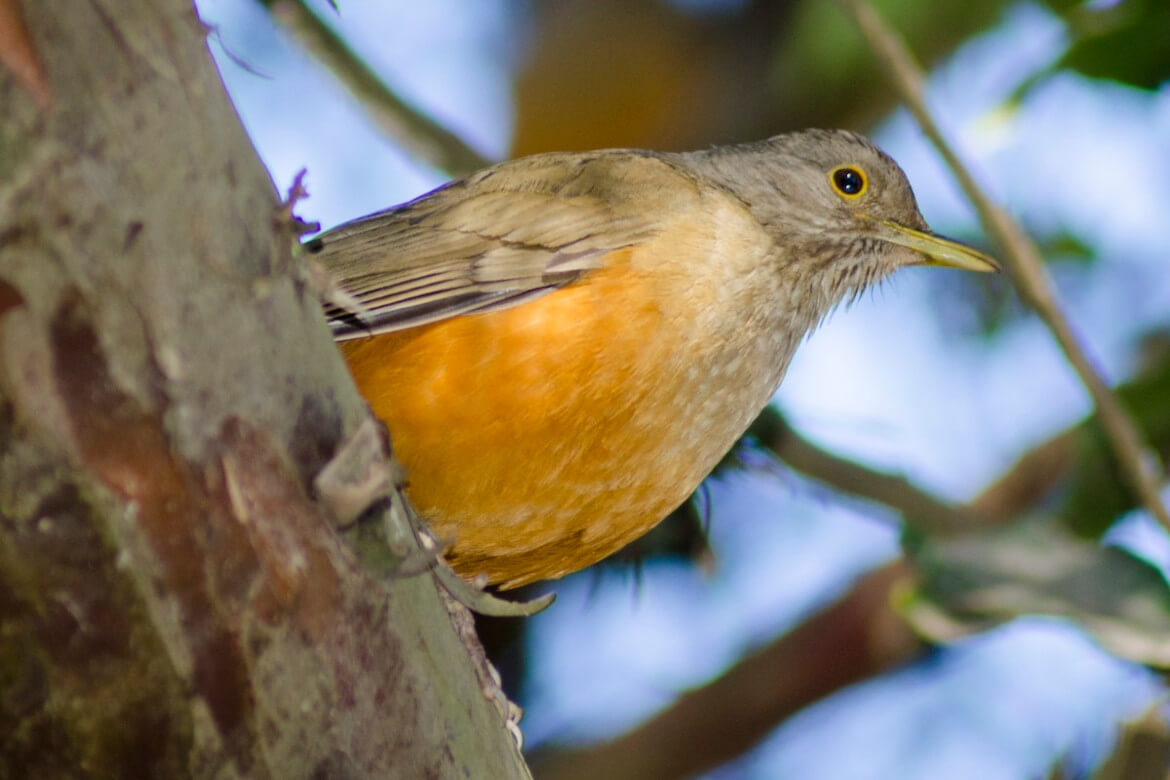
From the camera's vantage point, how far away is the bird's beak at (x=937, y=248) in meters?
5.59

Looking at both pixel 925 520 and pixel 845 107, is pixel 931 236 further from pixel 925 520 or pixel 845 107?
pixel 845 107

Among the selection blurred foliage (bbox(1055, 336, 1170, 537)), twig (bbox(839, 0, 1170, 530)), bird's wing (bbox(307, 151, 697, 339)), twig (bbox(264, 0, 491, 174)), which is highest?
twig (bbox(264, 0, 491, 174))

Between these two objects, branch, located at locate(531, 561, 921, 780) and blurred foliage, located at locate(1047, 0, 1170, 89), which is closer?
blurred foliage, located at locate(1047, 0, 1170, 89)

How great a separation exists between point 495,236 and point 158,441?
258 cm

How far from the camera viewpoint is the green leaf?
4.98 m

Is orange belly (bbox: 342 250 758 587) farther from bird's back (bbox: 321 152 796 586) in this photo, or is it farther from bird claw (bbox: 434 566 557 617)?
bird claw (bbox: 434 566 557 617)

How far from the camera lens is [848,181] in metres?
5.86

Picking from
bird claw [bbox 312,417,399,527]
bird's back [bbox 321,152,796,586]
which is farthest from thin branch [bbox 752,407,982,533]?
bird claw [bbox 312,417,399,527]

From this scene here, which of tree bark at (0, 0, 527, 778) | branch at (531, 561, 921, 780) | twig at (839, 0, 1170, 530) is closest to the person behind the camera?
tree bark at (0, 0, 527, 778)

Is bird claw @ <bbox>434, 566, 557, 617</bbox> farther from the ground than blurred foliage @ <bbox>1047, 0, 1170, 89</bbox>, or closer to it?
closer to it

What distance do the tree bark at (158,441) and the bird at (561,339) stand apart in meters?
1.54

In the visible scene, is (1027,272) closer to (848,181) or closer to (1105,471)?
(848,181)

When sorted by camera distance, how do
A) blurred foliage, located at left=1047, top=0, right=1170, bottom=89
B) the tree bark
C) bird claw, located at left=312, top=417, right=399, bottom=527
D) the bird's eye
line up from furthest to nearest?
the bird's eye < blurred foliage, located at left=1047, top=0, right=1170, bottom=89 < bird claw, located at left=312, top=417, right=399, bottom=527 < the tree bark

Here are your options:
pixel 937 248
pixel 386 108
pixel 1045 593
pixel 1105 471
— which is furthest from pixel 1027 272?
pixel 386 108
